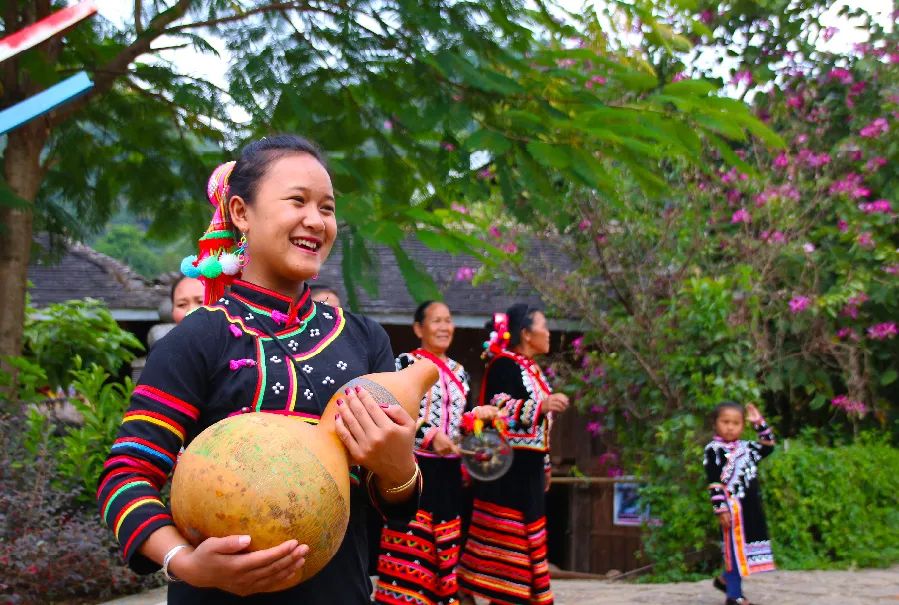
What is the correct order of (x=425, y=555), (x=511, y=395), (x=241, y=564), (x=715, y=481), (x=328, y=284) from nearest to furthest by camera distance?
(x=241, y=564)
(x=425, y=555)
(x=511, y=395)
(x=715, y=481)
(x=328, y=284)

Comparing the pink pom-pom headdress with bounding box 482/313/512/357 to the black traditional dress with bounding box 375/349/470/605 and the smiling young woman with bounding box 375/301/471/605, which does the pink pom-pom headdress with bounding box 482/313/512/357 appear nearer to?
the smiling young woman with bounding box 375/301/471/605

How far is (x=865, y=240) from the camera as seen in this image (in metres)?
10.0

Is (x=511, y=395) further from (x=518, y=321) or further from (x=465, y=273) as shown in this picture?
(x=465, y=273)

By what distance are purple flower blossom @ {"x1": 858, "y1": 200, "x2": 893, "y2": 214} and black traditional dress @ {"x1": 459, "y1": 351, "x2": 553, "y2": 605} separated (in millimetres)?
4719

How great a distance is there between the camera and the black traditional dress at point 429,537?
245 inches

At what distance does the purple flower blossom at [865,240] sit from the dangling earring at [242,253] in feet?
28.8

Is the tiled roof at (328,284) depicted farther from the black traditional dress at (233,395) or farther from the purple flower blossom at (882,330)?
the black traditional dress at (233,395)

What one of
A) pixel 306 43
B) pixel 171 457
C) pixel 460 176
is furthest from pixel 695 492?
pixel 171 457

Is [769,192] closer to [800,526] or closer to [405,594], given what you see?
[800,526]

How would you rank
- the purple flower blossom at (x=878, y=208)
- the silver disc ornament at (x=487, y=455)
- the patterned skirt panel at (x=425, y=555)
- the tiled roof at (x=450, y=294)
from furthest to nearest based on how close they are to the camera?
1. the tiled roof at (x=450, y=294)
2. the purple flower blossom at (x=878, y=208)
3. the silver disc ornament at (x=487, y=455)
4. the patterned skirt panel at (x=425, y=555)

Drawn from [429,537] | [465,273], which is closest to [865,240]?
[465,273]

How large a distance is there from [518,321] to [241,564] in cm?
565

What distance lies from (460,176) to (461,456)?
1.66m

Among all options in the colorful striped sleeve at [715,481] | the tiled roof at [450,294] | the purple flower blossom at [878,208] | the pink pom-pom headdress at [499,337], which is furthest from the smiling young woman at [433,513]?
the purple flower blossom at [878,208]
